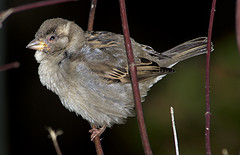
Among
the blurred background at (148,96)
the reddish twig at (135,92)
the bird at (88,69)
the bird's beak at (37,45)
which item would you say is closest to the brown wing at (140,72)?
Answer: the bird at (88,69)

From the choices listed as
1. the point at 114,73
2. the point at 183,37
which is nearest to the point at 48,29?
the point at 114,73

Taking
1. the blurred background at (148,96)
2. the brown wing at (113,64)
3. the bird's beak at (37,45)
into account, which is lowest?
the blurred background at (148,96)

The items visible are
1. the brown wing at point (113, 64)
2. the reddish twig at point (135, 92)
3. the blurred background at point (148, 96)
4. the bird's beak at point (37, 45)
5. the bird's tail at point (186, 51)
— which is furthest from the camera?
the blurred background at point (148, 96)

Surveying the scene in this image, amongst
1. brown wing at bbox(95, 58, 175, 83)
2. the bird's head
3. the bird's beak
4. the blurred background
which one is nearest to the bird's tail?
brown wing at bbox(95, 58, 175, 83)

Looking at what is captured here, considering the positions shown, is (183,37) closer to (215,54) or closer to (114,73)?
(215,54)

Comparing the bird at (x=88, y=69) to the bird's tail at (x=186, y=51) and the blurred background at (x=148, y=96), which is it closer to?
the bird's tail at (x=186, y=51)

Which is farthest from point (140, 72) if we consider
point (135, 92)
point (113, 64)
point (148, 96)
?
point (135, 92)

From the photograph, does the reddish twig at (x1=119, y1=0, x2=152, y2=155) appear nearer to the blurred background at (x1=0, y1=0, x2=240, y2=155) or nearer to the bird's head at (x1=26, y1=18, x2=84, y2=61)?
the bird's head at (x1=26, y1=18, x2=84, y2=61)
